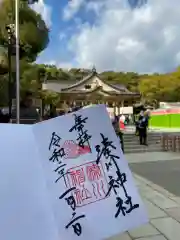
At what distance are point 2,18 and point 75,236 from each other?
16.4 m

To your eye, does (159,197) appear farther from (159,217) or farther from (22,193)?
(22,193)

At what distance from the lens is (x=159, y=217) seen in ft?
14.8

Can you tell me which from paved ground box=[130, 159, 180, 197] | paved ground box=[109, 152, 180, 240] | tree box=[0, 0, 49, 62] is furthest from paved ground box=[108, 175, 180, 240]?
tree box=[0, 0, 49, 62]

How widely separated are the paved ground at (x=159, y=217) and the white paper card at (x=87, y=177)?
1.36 m

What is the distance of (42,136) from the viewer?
2412mm

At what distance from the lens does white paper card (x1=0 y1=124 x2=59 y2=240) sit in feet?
7.16

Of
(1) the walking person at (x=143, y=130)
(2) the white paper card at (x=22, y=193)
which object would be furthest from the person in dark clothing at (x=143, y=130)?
(2) the white paper card at (x=22, y=193)

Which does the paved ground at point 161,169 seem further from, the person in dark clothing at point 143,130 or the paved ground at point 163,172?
the person in dark clothing at point 143,130

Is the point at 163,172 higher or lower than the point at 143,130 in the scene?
lower

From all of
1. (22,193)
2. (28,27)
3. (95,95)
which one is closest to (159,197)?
(22,193)

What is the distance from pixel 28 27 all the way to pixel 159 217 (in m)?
13.9

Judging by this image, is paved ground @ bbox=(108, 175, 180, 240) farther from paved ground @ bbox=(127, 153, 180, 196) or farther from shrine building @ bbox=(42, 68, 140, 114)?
shrine building @ bbox=(42, 68, 140, 114)

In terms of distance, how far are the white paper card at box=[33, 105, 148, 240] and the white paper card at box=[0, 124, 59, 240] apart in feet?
0.20

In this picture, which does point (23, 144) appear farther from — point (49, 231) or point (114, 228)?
point (114, 228)
